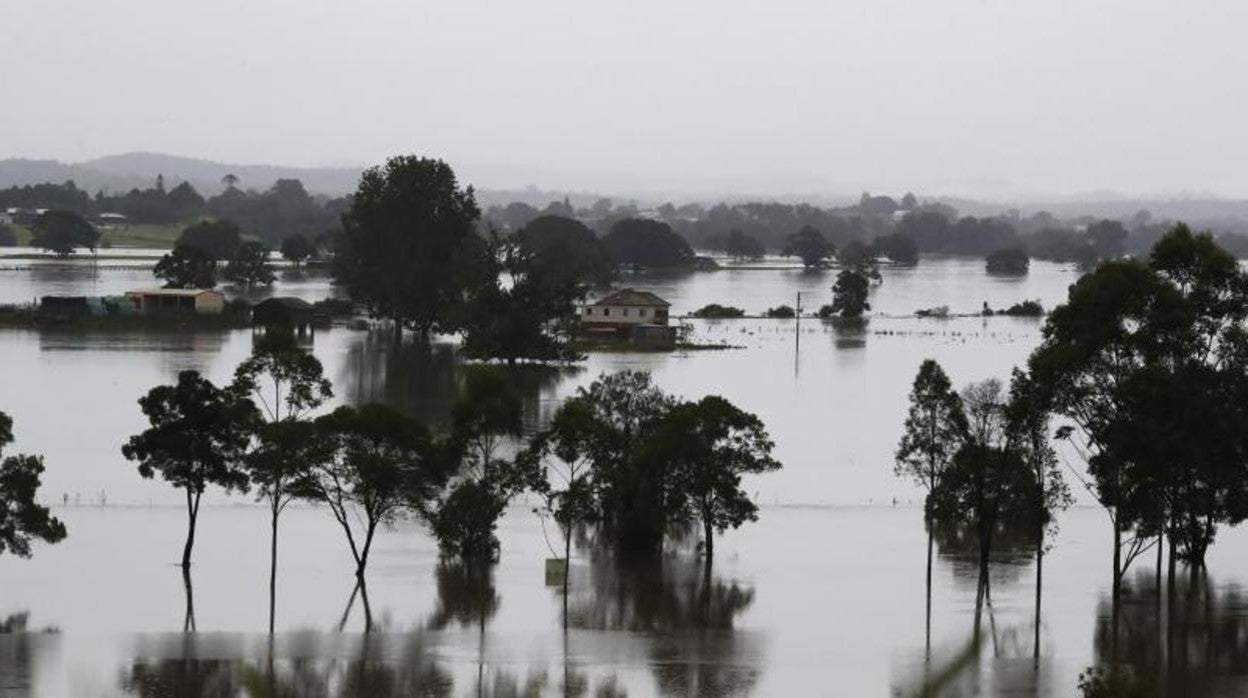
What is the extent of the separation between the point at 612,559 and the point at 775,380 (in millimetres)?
22790

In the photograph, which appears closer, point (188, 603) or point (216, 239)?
point (188, 603)

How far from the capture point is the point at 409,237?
54500mm

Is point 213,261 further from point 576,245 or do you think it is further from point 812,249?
point 812,249

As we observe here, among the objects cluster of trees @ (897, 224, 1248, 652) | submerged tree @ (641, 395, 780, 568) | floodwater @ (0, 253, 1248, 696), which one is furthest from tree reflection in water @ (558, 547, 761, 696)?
cluster of trees @ (897, 224, 1248, 652)

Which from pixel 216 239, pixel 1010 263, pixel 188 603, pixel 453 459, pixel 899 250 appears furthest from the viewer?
pixel 899 250

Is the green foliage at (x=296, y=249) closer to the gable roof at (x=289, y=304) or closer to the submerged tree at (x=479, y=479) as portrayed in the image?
the gable roof at (x=289, y=304)

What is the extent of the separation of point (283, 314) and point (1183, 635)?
127 ft

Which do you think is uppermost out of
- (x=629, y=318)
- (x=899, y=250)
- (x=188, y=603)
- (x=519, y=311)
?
(x=519, y=311)

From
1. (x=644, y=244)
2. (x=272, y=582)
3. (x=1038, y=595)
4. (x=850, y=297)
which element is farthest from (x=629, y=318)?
(x=644, y=244)

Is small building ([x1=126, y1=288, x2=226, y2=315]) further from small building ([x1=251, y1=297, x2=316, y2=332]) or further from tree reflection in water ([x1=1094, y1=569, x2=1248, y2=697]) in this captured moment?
tree reflection in water ([x1=1094, y1=569, x2=1248, y2=697])

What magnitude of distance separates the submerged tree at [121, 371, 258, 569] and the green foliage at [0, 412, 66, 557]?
1.40m

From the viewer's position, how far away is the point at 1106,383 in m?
20.2

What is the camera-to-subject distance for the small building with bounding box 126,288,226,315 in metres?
55.0

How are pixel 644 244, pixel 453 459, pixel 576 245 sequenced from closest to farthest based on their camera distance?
pixel 453 459, pixel 576 245, pixel 644 244
